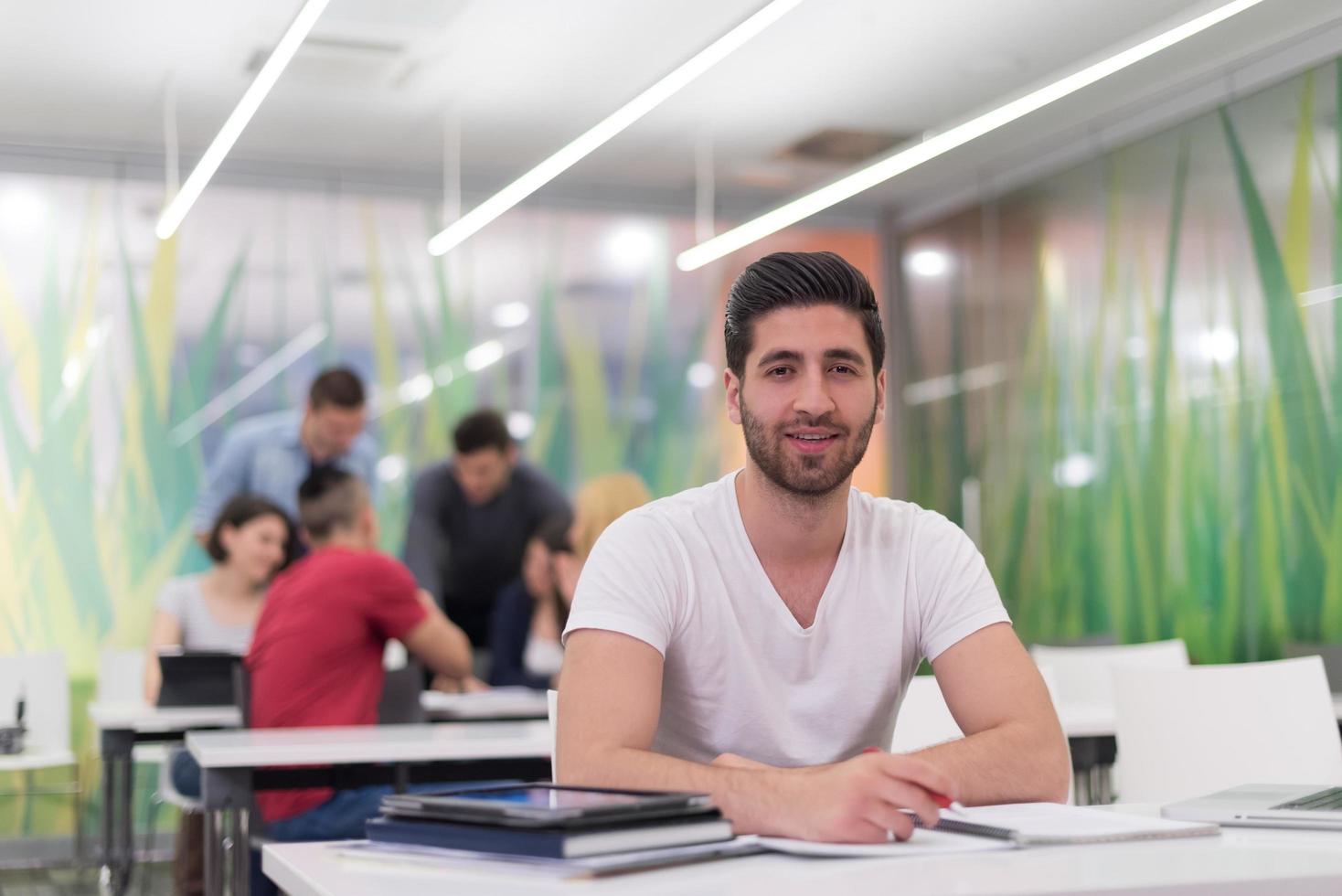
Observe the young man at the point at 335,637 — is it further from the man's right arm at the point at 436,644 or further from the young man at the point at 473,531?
the young man at the point at 473,531

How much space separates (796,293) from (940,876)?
88 cm

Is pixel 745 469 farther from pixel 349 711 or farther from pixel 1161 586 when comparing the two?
pixel 1161 586

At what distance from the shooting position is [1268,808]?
155 centimetres

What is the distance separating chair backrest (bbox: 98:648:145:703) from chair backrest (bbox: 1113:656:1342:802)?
429 centimetres

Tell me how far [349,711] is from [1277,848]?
275 centimetres

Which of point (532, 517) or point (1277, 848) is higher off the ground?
point (532, 517)

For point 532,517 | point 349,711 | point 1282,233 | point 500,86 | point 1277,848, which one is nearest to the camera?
point 1277,848

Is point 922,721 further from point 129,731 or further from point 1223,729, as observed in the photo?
point 129,731

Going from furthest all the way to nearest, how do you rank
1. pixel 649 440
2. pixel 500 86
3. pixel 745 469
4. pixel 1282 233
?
pixel 649 440 < pixel 500 86 < pixel 1282 233 < pixel 745 469

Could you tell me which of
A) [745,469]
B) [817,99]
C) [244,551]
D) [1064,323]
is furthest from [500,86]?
[745,469]

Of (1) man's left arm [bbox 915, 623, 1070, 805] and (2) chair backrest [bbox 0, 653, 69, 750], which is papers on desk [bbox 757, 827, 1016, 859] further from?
(2) chair backrest [bbox 0, 653, 69, 750]

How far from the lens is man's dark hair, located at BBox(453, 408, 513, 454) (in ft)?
21.7

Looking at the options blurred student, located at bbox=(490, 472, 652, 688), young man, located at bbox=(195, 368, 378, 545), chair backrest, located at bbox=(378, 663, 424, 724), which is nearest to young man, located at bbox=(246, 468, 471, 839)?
chair backrest, located at bbox=(378, 663, 424, 724)

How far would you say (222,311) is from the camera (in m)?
7.42
